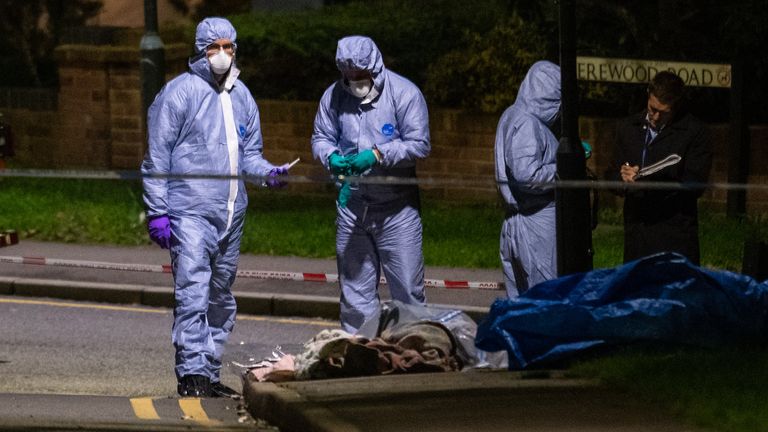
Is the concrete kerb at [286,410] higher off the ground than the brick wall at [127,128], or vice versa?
the brick wall at [127,128]

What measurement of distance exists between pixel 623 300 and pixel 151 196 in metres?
2.50

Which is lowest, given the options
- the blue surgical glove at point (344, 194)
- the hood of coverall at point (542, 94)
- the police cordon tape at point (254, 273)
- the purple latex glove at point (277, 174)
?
the police cordon tape at point (254, 273)

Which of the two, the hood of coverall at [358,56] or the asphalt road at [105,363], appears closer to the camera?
the asphalt road at [105,363]

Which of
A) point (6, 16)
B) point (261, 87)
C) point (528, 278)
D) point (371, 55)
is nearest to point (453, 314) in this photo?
point (528, 278)

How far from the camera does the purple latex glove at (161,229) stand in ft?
29.2

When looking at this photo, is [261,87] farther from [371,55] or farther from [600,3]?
[371,55]

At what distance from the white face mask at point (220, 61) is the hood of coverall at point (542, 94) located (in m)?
1.64

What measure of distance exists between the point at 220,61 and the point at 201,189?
717 mm

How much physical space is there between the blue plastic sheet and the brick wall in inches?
342

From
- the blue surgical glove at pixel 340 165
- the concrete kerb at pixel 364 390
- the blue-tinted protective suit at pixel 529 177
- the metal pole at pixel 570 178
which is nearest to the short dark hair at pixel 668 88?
the metal pole at pixel 570 178

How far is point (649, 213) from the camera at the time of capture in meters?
9.45

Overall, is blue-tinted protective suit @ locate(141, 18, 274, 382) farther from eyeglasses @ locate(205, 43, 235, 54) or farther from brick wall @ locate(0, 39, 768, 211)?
brick wall @ locate(0, 39, 768, 211)

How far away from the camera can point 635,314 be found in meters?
7.95

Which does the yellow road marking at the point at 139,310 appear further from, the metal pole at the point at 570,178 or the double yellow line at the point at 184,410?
the double yellow line at the point at 184,410
